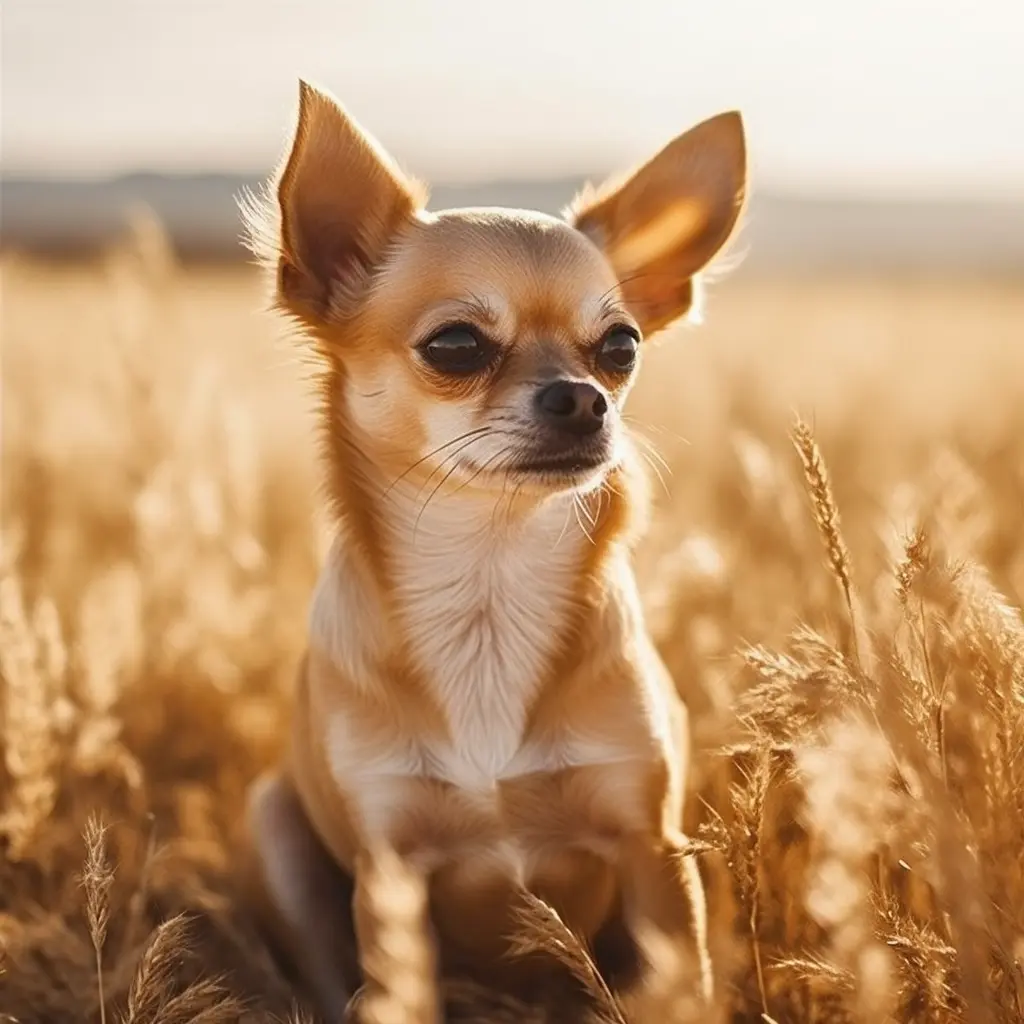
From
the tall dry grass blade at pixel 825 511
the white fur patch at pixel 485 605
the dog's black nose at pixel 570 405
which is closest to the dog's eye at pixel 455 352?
the dog's black nose at pixel 570 405

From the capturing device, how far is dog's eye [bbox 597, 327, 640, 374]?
9.75ft

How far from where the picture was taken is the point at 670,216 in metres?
3.23

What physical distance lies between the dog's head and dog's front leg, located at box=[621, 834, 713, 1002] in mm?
764

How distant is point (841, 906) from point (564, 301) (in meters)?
1.56

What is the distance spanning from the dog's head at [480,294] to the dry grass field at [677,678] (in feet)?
0.85

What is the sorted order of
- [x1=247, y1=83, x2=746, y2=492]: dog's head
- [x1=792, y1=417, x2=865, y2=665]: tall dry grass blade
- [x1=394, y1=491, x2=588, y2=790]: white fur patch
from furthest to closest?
1. [x1=394, y1=491, x2=588, y2=790]: white fur patch
2. [x1=247, y1=83, x2=746, y2=492]: dog's head
3. [x1=792, y1=417, x2=865, y2=665]: tall dry grass blade

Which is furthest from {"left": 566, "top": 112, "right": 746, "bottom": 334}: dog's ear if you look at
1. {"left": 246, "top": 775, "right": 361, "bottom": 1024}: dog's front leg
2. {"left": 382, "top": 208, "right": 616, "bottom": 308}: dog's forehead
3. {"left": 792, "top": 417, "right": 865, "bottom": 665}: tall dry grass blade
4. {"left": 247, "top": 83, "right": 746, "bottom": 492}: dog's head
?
{"left": 246, "top": 775, "right": 361, "bottom": 1024}: dog's front leg

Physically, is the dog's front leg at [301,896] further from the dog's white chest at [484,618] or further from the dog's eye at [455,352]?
the dog's eye at [455,352]

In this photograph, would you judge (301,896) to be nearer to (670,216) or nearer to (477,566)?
(477,566)

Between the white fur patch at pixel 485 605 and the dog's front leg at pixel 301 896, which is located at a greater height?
the white fur patch at pixel 485 605

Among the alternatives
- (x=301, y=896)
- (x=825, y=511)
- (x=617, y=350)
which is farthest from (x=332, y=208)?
(x=301, y=896)

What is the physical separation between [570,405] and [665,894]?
100cm

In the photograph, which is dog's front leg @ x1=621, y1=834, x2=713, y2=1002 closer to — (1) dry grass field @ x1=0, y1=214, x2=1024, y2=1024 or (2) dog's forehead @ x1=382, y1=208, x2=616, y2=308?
(1) dry grass field @ x1=0, y1=214, x2=1024, y2=1024

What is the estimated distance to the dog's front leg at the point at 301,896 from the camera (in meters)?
3.17
